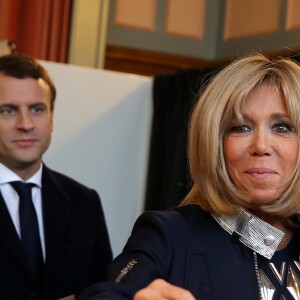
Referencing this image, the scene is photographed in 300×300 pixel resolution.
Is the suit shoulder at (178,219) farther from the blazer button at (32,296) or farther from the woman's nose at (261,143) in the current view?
the blazer button at (32,296)

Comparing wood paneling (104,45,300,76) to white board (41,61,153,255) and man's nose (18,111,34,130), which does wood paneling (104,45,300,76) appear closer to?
white board (41,61,153,255)

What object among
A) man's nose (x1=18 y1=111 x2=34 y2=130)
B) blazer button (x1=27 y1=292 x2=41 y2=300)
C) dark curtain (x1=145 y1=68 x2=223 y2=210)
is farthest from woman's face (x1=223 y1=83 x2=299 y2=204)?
dark curtain (x1=145 y1=68 x2=223 y2=210)

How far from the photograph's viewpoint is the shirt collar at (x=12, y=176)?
3025 millimetres

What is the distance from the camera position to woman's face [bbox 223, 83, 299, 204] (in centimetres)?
170

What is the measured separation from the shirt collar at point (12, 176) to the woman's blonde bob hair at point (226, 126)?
4.46 feet

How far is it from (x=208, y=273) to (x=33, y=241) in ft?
4.49

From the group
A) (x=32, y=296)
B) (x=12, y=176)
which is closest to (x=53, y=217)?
(x=12, y=176)

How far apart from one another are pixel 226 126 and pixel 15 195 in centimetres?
142

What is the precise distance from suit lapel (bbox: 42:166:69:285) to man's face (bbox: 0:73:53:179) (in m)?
0.08

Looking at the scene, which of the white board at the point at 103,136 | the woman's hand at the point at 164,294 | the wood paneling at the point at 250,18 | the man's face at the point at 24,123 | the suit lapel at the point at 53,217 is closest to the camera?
the woman's hand at the point at 164,294

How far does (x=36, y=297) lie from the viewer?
9.30ft

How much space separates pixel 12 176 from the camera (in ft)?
9.96

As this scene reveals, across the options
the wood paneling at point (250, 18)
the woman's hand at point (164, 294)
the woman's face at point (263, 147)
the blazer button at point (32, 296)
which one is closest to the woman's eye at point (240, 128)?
the woman's face at point (263, 147)

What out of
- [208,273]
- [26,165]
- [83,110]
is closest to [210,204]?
[208,273]
